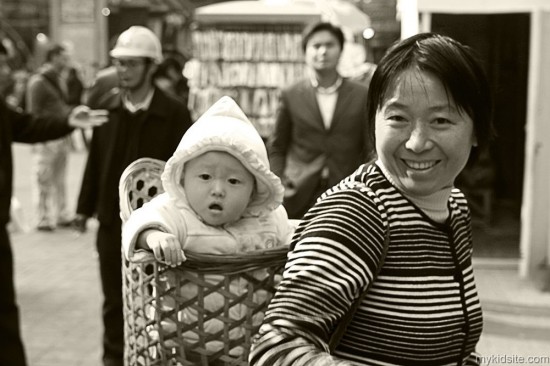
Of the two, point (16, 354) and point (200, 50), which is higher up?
point (200, 50)

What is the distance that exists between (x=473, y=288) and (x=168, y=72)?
10.1 meters

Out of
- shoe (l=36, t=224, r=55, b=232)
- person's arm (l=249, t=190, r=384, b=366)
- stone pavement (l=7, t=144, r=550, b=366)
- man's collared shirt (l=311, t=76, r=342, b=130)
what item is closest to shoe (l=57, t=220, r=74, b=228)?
shoe (l=36, t=224, r=55, b=232)

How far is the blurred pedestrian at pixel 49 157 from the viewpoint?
33.8ft

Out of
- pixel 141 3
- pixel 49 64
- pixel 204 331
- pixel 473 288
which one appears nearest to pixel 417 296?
pixel 473 288

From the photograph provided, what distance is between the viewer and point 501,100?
35.3ft

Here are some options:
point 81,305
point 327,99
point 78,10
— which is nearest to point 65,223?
point 81,305

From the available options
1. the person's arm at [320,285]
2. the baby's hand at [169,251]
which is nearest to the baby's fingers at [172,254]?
the baby's hand at [169,251]

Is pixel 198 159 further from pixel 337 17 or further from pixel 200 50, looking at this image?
pixel 337 17

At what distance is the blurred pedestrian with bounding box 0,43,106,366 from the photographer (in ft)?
15.5

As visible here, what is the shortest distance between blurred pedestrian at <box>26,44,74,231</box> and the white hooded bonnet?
787cm

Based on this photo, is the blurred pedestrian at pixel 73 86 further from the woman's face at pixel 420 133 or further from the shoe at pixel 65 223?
the woman's face at pixel 420 133

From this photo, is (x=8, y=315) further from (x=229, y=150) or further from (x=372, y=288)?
(x=372, y=288)

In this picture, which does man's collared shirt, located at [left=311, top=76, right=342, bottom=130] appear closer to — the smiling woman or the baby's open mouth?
the baby's open mouth

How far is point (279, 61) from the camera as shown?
8945 mm
